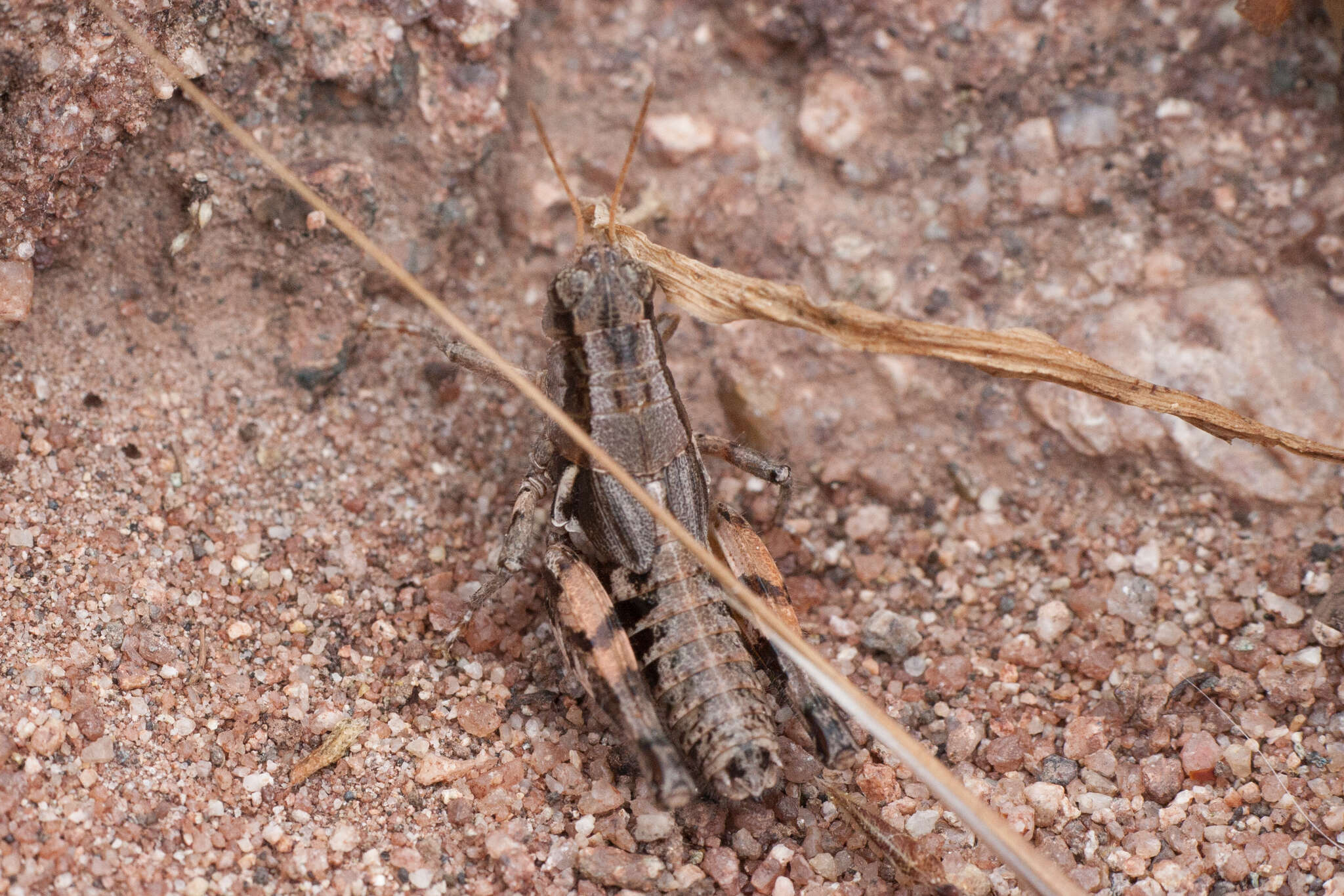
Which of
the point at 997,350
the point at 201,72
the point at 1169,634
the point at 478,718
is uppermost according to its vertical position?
the point at 201,72

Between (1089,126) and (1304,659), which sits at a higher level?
(1089,126)

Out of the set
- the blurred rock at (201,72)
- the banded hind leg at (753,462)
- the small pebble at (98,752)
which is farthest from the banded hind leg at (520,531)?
the blurred rock at (201,72)

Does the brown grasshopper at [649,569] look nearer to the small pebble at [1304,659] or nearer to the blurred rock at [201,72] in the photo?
the blurred rock at [201,72]

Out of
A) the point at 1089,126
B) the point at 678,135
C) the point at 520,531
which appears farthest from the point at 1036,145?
the point at 520,531

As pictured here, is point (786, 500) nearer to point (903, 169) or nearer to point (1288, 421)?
point (903, 169)

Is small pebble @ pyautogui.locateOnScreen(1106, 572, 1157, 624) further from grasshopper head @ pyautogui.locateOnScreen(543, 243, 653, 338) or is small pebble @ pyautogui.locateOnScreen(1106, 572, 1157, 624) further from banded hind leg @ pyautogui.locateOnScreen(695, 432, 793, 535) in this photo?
grasshopper head @ pyautogui.locateOnScreen(543, 243, 653, 338)

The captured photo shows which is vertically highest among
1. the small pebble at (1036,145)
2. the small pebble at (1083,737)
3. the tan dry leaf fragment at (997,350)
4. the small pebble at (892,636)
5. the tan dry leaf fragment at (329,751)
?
the small pebble at (1036,145)

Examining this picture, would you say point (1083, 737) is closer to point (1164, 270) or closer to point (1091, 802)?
point (1091, 802)
